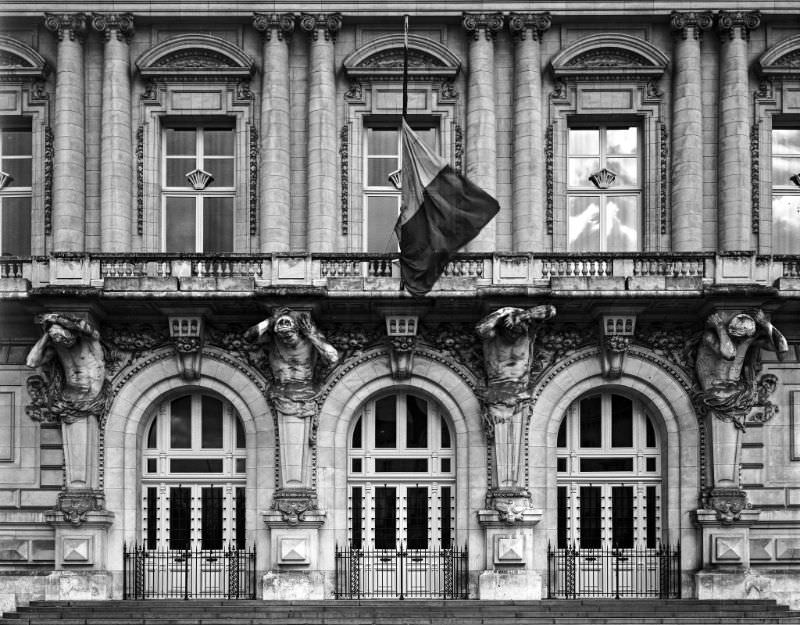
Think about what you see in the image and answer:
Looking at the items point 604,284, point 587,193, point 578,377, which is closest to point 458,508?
point 578,377

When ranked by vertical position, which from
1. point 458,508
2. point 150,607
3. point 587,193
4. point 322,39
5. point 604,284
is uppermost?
point 322,39

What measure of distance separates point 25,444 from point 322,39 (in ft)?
41.0

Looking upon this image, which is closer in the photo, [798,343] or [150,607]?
[150,607]

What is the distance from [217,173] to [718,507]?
15.0m

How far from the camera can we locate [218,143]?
35.1m

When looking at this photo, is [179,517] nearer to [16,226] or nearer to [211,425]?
[211,425]

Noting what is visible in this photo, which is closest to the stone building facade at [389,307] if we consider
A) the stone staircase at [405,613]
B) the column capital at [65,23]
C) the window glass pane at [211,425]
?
the column capital at [65,23]

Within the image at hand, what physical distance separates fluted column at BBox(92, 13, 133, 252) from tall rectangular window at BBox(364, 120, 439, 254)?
602cm

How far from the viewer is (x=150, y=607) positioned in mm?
30672

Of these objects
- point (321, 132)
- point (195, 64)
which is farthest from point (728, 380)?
point (195, 64)

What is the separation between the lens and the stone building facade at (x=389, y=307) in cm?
3228

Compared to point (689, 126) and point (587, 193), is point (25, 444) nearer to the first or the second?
point (587, 193)

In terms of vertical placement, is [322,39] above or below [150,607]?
above

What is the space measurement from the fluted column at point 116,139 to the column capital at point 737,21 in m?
14.9
